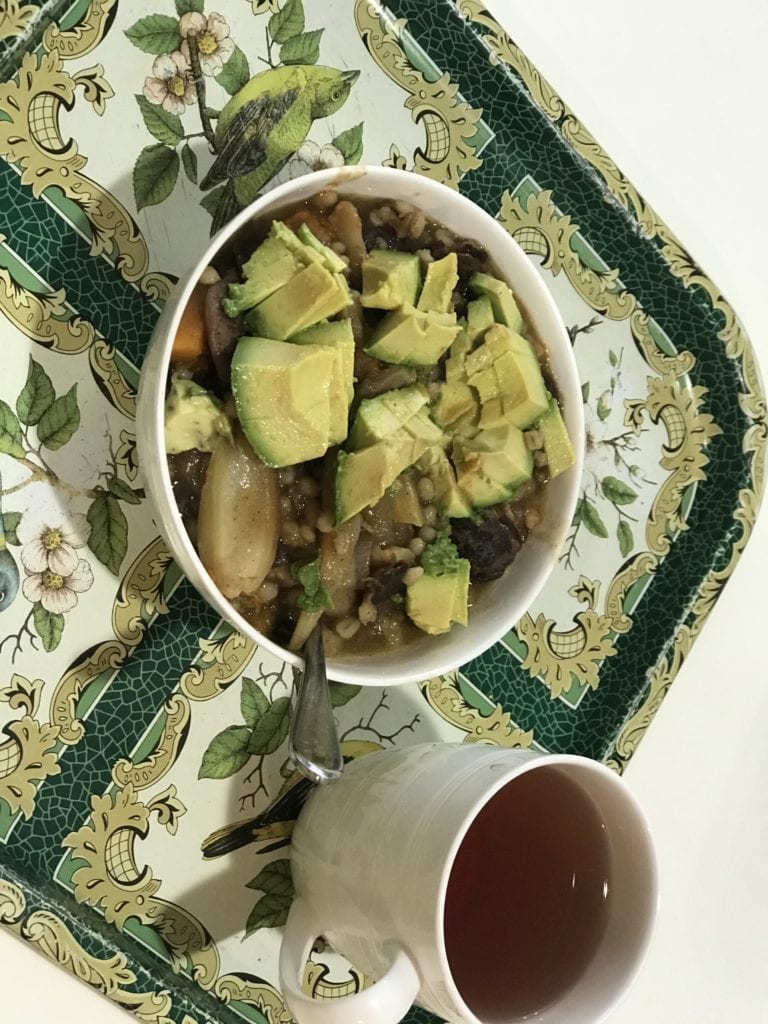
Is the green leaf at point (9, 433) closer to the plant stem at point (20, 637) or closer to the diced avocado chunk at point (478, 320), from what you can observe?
the plant stem at point (20, 637)

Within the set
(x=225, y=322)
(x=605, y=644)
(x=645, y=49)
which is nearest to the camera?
(x=225, y=322)

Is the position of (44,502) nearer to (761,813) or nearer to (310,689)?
(310,689)

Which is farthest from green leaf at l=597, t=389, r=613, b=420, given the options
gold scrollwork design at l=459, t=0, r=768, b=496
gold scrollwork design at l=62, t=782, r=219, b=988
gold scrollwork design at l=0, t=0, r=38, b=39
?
gold scrollwork design at l=0, t=0, r=38, b=39

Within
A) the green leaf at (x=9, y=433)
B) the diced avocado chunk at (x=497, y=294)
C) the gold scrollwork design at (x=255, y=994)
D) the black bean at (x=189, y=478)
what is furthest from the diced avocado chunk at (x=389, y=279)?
the gold scrollwork design at (x=255, y=994)

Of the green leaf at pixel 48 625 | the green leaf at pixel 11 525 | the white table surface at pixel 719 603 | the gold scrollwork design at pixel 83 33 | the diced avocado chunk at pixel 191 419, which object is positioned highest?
the gold scrollwork design at pixel 83 33

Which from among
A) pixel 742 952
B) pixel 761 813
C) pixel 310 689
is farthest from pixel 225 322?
pixel 742 952

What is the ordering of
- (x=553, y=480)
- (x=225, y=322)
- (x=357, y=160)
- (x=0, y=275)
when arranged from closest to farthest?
1. (x=225, y=322)
2. (x=0, y=275)
3. (x=553, y=480)
4. (x=357, y=160)

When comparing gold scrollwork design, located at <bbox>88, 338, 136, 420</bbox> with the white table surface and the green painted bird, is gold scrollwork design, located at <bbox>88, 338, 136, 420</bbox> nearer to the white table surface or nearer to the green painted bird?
the green painted bird
